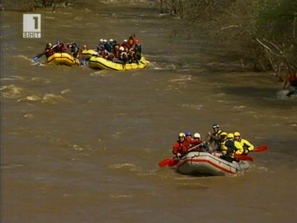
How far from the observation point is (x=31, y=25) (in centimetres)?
4981

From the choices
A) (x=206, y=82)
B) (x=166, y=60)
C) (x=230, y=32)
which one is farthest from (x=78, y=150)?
(x=166, y=60)

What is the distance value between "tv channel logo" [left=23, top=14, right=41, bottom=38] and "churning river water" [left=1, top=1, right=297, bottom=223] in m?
3.75

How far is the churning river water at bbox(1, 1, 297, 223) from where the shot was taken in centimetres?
1388

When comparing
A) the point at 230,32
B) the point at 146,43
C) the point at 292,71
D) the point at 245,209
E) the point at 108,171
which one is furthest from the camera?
the point at 146,43

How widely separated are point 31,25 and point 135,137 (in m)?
31.5

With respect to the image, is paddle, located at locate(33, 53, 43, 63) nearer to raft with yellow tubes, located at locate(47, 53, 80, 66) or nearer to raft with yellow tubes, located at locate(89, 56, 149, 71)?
raft with yellow tubes, located at locate(47, 53, 80, 66)

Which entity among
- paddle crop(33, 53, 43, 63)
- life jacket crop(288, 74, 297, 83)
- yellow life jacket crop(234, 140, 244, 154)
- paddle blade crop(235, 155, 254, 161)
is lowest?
paddle crop(33, 53, 43, 63)

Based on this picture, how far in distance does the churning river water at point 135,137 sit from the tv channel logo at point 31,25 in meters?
3.75

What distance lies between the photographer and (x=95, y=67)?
30438mm

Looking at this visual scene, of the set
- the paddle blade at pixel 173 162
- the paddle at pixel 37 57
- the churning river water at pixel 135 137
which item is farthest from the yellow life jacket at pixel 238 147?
the paddle at pixel 37 57

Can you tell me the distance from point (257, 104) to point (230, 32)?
19.7ft

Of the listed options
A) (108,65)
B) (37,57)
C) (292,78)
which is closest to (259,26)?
(292,78)

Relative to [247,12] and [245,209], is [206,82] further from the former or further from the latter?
[245,209]

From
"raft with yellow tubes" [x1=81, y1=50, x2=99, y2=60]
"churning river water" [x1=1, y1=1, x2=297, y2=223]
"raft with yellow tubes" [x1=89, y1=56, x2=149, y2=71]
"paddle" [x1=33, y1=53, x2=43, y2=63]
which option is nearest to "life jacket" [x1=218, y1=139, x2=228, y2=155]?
"churning river water" [x1=1, y1=1, x2=297, y2=223]
